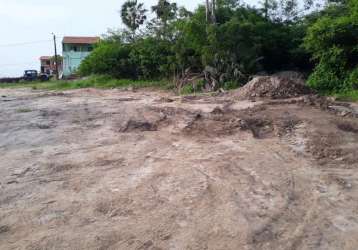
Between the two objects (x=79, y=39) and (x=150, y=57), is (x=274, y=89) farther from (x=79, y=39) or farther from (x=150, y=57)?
(x=79, y=39)

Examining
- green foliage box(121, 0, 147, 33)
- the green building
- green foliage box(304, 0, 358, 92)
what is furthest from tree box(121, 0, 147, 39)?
green foliage box(304, 0, 358, 92)

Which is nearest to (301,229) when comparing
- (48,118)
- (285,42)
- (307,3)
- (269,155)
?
(269,155)

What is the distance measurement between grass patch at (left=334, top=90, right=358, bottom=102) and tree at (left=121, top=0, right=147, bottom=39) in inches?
962

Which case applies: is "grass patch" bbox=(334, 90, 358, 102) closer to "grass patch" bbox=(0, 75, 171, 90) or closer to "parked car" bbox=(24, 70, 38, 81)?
"grass patch" bbox=(0, 75, 171, 90)

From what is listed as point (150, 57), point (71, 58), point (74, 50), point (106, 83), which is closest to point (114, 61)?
point (106, 83)

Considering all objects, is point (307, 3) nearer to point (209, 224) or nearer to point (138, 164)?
point (138, 164)

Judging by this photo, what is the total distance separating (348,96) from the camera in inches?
528

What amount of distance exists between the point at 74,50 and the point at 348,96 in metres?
37.8

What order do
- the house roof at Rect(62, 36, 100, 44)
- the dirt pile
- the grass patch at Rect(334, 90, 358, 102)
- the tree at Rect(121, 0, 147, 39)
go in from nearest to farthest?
1. the grass patch at Rect(334, 90, 358, 102)
2. the dirt pile
3. the tree at Rect(121, 0, 147, 39)
4. the house roof at Rect(62, 36, 100, 44)

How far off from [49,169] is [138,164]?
4.78 ft

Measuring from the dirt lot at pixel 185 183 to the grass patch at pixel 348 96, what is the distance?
10.2ft

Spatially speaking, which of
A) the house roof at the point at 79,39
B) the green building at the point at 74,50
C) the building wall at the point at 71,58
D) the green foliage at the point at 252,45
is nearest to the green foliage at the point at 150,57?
the green foliage at the point at 252,45

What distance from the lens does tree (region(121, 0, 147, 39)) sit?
117 feet

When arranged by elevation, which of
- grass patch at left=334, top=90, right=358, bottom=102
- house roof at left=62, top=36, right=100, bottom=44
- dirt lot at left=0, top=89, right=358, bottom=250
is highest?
house roof at left=62, top=36, right=100, bottom=44
